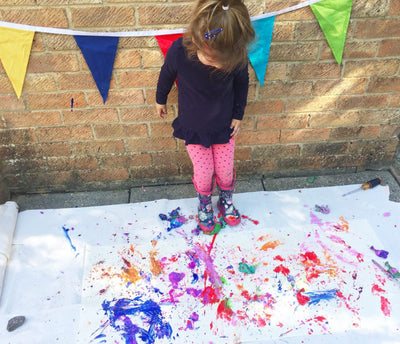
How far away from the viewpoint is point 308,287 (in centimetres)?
180

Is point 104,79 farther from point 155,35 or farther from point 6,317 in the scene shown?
point 6,317

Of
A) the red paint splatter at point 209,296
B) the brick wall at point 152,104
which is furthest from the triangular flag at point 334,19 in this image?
the red paint splatter at point 209,296

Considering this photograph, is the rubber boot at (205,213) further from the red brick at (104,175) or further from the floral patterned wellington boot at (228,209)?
the red brick at (104,175)

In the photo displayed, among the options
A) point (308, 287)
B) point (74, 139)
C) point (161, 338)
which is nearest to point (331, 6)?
point (308, 287)

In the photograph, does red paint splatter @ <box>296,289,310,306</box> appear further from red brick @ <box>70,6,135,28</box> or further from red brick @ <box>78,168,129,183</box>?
red brick @ <box>70,6,135,28</box>

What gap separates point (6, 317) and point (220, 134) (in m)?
1.44

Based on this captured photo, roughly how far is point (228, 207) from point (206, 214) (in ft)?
0.50

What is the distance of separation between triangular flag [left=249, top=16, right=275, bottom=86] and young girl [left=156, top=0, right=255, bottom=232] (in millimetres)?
294

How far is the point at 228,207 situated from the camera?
2152mm

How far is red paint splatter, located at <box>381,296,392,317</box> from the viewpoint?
169 centimetres

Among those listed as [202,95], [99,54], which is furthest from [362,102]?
[99,54]

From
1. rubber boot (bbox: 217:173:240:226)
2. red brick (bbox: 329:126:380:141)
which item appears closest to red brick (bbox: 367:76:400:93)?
red brick (bbox: 329:126:380:141)

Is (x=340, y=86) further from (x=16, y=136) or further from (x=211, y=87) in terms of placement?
(x=16, y=136)

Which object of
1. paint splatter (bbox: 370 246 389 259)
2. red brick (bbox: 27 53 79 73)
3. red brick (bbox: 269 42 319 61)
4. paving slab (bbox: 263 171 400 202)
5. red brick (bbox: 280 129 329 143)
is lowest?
paint splatter (bbox: 370 246 389 259)
